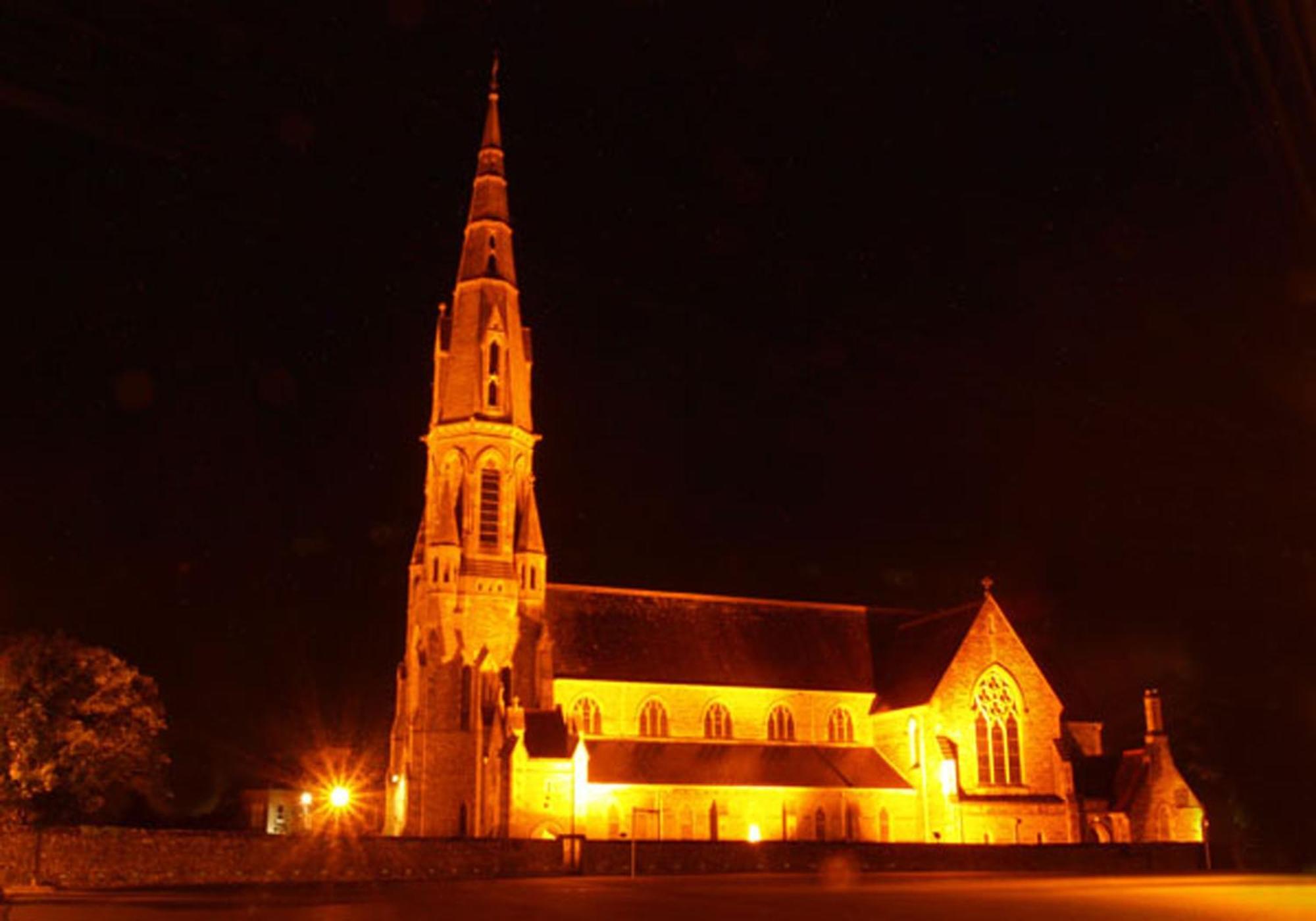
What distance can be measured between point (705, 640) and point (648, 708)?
5.39 metres

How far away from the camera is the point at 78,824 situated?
145 ft

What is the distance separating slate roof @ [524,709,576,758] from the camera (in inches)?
2199

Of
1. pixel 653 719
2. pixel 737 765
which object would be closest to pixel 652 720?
pixel 653 719

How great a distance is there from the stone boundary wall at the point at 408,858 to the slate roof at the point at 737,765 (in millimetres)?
8562

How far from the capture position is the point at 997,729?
209 ft

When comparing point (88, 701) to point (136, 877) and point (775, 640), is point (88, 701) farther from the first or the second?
point (775, 640)

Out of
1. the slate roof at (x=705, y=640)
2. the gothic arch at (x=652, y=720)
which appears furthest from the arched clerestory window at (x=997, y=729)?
the gothic arch at (x=652, y=720)

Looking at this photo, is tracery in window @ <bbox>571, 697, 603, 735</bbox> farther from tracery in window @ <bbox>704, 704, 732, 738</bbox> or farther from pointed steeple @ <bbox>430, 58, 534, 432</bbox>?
pointed steeple @ <bbox>430, 58, 534, 432</bbox>

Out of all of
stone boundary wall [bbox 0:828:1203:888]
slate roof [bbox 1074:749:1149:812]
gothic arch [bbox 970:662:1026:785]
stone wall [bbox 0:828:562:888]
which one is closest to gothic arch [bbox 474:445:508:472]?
stone boundary wall [bbox 0:828:1203:888]

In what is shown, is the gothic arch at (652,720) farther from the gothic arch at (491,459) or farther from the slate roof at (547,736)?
the gothic arch at (491,459)

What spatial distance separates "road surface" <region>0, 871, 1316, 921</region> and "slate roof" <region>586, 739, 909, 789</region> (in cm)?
1188

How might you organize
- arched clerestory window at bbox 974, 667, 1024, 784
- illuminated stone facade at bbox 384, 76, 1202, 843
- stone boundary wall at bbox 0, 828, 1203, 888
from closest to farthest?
stone boundary wall at bbox 0, 828, 1203, 888, illuminated stone facade at bbox 384, 76, 1202, 843, arched clerestory window at bbox 974, 667, 1024, 784

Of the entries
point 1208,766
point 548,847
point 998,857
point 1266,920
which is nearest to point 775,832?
point 998,857

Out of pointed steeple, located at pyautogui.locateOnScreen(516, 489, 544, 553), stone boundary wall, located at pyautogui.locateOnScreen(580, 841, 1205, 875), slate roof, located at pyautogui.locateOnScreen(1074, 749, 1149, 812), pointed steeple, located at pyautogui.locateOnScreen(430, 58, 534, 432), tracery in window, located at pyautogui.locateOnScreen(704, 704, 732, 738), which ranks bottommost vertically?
stone boundary wall, located at pyautogui.locateOnScreen(580, 841, 1205, 875)
